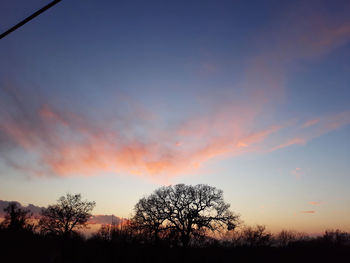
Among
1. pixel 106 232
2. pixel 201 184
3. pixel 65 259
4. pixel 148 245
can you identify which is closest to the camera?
pixel 65 259

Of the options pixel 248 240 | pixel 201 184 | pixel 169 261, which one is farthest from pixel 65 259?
pixel 248 240

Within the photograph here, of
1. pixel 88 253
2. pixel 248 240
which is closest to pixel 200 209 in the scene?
pixel 88 253

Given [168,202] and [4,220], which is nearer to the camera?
[168,202]

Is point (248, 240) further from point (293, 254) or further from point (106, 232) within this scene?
point (106, 232)

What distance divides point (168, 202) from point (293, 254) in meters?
54.7

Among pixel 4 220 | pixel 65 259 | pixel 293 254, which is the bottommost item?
pixel 293 254

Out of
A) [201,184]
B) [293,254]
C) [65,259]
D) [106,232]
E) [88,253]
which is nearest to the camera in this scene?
[65,259]

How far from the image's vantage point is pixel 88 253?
37656 mm

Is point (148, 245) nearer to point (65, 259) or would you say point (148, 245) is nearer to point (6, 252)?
point (65, 259)

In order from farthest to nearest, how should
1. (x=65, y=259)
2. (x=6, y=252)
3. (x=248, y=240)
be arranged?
1. (x=248, y=240)
2. (x=65, y=259)
3. (x=6, y=252)

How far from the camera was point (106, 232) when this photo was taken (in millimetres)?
50969

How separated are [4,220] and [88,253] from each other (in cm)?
3952

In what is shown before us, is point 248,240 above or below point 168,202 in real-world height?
below

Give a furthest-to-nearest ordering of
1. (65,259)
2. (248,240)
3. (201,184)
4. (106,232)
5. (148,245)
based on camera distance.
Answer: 1. (248,240)
2. (201,184)
3. (106,232)
4. (148,245)
5. (65,259)
